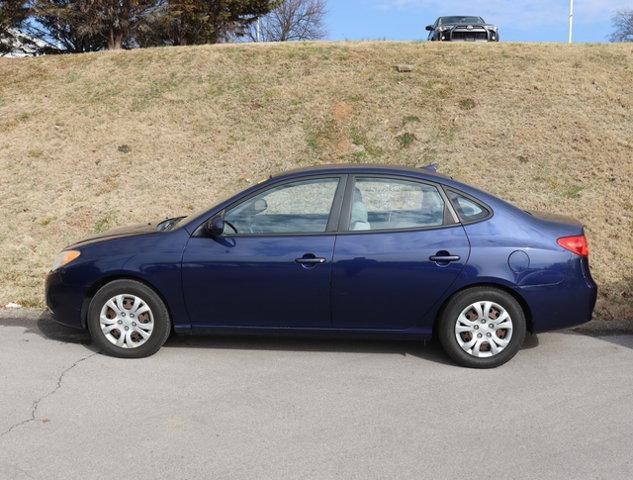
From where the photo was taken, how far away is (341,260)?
5191 mm

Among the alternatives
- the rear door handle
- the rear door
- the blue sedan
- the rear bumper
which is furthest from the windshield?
the rear door handle

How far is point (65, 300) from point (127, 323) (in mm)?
580

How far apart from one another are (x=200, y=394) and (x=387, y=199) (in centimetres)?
205

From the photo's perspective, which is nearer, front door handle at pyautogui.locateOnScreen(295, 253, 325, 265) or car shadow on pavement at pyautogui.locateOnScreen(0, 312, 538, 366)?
front door handle at pyautogui.locateOnScreen(295, 253, 325, 265)

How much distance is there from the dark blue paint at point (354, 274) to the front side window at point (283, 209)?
4.0 inches

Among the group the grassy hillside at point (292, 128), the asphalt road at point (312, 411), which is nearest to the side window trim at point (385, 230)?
the asphalt road at point (312, 411)

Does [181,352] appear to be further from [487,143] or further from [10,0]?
[10,0]

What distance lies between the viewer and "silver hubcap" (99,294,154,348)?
546cm

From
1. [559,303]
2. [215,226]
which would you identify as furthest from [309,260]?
[559,303]

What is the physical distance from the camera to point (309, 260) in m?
5.20

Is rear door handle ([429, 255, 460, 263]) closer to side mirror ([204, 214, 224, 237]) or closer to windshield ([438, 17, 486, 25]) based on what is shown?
side mirror ([204, 214, 224, 237])

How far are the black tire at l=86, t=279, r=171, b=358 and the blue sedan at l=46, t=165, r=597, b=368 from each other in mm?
11

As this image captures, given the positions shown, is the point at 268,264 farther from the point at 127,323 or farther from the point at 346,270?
the point at 127,323

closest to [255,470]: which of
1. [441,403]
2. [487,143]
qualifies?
[441,403]
